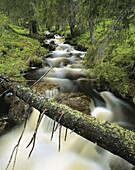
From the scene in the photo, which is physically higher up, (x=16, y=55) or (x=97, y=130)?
(x=16, y=55)

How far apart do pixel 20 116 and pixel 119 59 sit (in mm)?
4693

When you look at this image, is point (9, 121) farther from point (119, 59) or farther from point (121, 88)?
point (119, 59)

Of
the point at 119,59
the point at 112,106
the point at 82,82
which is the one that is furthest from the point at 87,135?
the point at 82,82

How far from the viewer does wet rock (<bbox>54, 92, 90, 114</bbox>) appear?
3973mm

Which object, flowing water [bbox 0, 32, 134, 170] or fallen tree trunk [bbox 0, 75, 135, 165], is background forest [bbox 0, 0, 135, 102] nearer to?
flowing water [bbox 0, 32, 134, 170]

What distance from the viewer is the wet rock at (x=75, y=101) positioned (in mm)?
3973

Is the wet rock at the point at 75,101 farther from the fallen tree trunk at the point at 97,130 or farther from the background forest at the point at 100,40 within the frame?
the fallen tree trunk at the point at 97,130

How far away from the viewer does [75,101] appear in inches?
167

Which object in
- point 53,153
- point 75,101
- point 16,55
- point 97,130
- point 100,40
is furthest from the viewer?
point 16,55

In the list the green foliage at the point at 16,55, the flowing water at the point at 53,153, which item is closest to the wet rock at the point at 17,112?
the flowing water at the point at 53,153

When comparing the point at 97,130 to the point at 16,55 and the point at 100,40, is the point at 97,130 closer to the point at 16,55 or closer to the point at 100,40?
the point at 100,40

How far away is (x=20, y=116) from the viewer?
355cm

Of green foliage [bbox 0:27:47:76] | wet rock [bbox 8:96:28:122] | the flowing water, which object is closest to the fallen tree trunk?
the flowing water

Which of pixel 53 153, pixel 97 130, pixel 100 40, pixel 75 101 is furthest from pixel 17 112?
pixel 100 40
